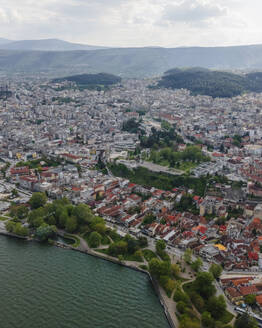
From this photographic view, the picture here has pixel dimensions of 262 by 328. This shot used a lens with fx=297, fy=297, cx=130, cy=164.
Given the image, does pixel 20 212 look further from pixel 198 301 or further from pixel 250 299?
pixel 250 299

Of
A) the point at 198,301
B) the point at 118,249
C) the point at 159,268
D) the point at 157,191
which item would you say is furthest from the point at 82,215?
the point at 198,301

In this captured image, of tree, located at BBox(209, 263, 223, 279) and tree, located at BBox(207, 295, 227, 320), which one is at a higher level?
tree, located at BBox(209, 263, 223, 279)

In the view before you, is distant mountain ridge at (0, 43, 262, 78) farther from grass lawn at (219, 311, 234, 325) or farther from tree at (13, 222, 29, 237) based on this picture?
grass lawn at (219, 311, 234, 325)

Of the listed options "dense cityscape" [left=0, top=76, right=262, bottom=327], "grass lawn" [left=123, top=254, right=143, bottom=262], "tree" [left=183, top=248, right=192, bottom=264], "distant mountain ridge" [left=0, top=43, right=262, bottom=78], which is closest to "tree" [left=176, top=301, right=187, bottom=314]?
"dense cityscape" [left=0, top=76, right=262, bottom=327]

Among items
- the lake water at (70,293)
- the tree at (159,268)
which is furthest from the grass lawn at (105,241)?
the tree at (159,268)

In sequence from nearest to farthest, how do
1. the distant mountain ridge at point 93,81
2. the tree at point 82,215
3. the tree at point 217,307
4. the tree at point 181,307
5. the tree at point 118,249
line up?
1. the tree at point 217,307
2. the tree at point 181,307
3. the tree at point 118,249
4. the tree at point 82,215
5. the distant mountain ridge at point 93,81

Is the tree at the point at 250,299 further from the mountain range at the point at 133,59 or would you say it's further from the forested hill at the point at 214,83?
the mountain range at the point at 133,59

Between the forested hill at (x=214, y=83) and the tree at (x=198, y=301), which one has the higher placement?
the forested hill at (x=214, y=83)

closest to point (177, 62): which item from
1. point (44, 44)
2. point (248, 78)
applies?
point (248, 78)
